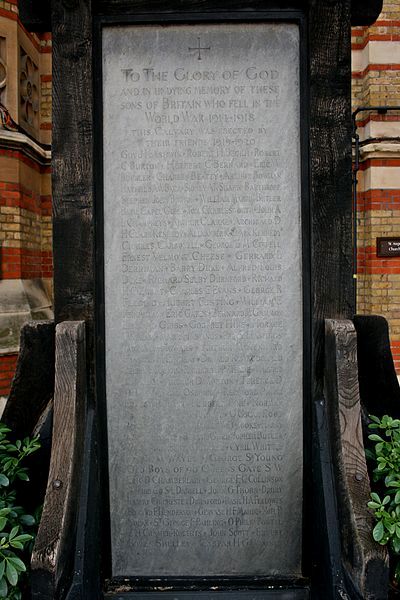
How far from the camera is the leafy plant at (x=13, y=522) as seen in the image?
167 cm

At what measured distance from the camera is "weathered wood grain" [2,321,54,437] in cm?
212

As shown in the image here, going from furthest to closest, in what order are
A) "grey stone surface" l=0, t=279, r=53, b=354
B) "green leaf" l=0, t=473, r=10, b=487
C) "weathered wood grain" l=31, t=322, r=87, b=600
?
1. "grey stone surface" l=0, t=279, r=53, b=354
2. "green leaf" l=0, t=473, r=10, b=487
3. "weathered wood grain" l=31, t=322, r=87, b=600

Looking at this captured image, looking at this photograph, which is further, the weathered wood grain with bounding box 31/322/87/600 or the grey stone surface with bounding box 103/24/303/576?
the grey stone surface with bounding box 103/24/303/576

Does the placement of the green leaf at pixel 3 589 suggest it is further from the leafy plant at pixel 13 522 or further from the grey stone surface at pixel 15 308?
the grey stone surface at pixel 15 308

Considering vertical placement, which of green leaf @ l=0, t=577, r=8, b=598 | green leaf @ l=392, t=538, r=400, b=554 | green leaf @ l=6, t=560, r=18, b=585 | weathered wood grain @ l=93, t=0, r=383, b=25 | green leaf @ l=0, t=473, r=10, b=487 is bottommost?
green leaf @ l=0, t=577, r=8, b=598

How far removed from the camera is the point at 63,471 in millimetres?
1842

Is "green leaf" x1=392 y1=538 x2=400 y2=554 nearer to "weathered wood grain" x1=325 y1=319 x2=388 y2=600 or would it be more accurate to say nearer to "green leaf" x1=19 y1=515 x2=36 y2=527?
"weathered wood grain" x1=325 y1=319 x2=388 y2=600

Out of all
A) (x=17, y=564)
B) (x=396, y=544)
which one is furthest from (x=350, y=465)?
(x=17, y=564)

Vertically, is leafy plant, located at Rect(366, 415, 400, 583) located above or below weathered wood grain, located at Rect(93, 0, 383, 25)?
below

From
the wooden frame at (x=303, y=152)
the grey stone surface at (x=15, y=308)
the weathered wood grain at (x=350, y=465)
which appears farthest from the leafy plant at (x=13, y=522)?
Result: the grey stone surface at (x=15, y=308)

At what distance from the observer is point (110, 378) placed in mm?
2180

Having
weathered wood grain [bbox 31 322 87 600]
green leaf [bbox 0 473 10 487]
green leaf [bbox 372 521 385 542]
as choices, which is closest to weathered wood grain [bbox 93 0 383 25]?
weathered wood grain [bbox 31 322 87 600]

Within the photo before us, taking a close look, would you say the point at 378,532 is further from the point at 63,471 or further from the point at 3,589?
the point at 3,589

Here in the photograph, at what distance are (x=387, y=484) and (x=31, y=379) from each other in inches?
55.6
